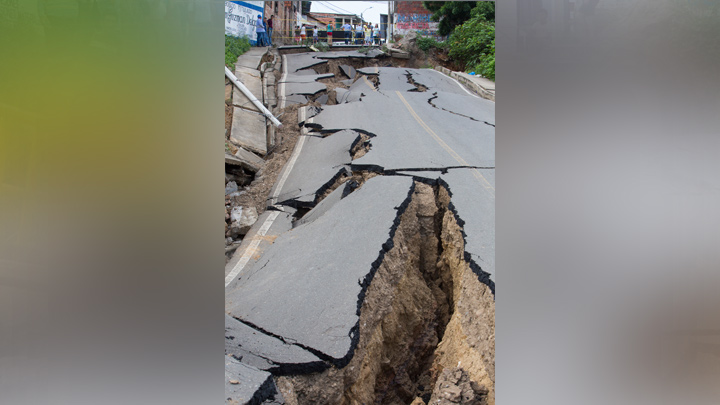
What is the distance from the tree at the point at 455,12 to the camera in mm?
24031

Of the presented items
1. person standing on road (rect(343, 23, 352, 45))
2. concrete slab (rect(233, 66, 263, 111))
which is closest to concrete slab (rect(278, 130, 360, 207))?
concrete slab (rect(233, 66, 263, 111))

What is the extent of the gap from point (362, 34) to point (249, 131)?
2026 cm

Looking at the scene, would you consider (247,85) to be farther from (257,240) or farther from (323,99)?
(257,240)

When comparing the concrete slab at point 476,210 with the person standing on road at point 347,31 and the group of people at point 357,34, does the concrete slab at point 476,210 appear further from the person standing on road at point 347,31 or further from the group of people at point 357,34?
the person standing on road at point 347,31

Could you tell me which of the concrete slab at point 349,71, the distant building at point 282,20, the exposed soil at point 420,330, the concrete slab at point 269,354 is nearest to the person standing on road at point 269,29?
the distant building at point 282,20

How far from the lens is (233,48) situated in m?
19.1

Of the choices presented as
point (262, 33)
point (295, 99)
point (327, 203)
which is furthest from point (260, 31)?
point (327, 203)

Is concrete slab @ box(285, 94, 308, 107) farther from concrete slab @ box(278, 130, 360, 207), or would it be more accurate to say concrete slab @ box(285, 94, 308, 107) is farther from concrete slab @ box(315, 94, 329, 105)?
concrete slab @ box(278, 130, 360, 207)

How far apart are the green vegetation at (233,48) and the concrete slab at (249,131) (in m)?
4.84

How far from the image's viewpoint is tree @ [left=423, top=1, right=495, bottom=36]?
78.8ft

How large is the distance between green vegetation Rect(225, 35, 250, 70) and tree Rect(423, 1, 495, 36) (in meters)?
8.92
